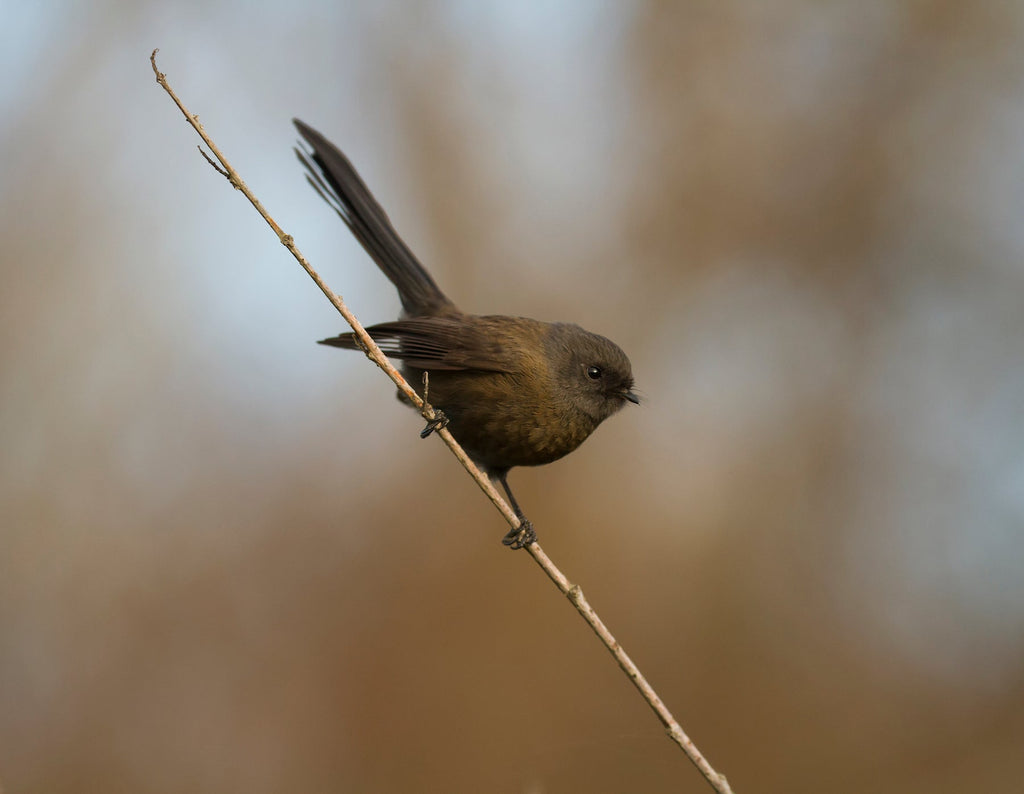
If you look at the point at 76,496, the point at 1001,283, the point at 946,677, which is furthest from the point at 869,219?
the point at 76,496

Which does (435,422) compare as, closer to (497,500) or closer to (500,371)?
(500,371)

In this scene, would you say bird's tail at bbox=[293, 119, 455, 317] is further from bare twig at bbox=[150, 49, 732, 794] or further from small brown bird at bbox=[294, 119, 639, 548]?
bare twig at bbox=[150, 49, 732, 794]

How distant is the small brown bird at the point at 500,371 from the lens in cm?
453

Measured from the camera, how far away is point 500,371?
4590mm

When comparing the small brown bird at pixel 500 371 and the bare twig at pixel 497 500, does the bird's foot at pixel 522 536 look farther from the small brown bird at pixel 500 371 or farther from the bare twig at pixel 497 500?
the bare twig at pixel 497 500

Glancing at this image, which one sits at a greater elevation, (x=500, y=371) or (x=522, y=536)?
(x=500, y=371)

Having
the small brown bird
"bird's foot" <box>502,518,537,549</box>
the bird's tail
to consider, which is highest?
the bird's tail

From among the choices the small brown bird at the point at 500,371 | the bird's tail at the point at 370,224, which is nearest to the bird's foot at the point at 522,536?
the small brown bird at the point at 500,371

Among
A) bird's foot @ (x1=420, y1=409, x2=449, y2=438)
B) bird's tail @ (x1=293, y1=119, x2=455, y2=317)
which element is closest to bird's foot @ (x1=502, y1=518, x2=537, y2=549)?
bird's foot @ (x1=420, y1=409, x2=449, y2=438)

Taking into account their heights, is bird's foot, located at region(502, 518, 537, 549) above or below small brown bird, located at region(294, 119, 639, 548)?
below

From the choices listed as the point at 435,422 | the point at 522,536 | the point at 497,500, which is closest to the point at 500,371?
the point at 435,422

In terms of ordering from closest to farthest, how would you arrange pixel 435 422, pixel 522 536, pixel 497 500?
pixel 497 500
pixel 435 422
pixel 522 536

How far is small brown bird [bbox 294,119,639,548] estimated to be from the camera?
14.9ft

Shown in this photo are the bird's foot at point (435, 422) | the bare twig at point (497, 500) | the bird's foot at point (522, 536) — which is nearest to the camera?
the bare twig at point (497, 500)
